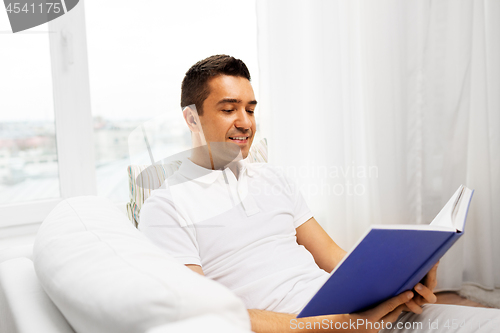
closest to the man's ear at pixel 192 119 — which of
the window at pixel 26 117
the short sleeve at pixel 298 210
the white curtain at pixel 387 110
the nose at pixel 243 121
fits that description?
the nose at pixel 243 121

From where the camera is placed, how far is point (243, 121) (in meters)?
1.14

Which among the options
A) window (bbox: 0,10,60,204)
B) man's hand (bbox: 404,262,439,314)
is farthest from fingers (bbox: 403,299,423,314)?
window (bbox: 0,10,60,204)

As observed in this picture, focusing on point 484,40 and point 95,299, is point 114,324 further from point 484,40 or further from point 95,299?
point 484,40

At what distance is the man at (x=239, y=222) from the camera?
0.92m

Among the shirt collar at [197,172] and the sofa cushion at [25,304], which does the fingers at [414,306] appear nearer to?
the shirt collar at [197,172]

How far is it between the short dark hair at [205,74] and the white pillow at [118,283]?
570 mm

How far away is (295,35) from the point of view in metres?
1.76

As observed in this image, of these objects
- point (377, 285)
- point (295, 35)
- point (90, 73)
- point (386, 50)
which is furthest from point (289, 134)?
point (377, 285)

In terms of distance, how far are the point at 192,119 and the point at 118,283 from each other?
795mm

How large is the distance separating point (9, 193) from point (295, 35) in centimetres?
139

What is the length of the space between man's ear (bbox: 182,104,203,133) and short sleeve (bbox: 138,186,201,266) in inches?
9.9

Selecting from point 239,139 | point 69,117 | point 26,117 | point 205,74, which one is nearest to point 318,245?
point 239,139
